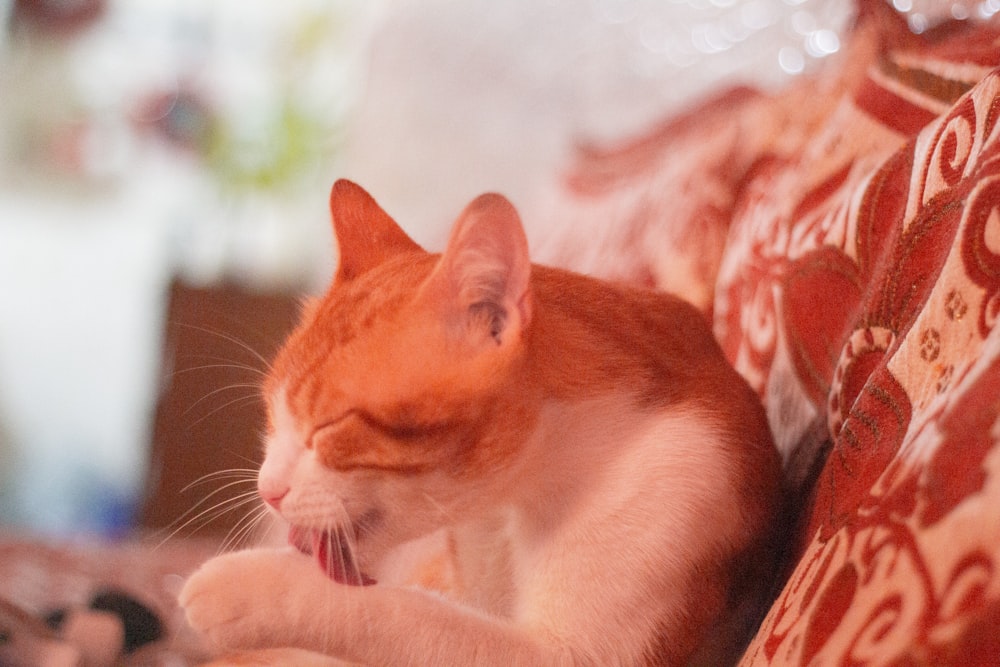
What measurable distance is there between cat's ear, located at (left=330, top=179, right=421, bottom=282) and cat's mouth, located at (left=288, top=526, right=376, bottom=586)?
26 cm

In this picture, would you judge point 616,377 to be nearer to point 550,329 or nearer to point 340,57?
point 550,329

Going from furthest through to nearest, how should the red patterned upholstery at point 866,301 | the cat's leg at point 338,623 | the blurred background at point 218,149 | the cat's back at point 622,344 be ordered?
the blurred background at point 218,149 → the cat's back at point 622,344 → the cat's leg at point 338,623 → the red patterned upholstery at point 866,301

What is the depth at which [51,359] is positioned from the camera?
8.23 feet

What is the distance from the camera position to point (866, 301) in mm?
688

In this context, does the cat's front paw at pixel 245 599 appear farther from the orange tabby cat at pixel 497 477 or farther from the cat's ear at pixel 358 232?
the cat's ear at pixel 358 232

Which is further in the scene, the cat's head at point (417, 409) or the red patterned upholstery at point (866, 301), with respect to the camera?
the cat's head at point (417, 409)

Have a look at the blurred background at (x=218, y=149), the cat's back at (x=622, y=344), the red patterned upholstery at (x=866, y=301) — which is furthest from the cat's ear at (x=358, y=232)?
the blurred background at (x=218, y=149)

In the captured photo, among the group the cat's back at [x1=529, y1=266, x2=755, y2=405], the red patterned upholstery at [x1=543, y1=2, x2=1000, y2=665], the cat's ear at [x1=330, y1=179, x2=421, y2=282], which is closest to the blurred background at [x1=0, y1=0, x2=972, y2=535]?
the red patterned upholstery at [x1=543, y1=2, x2=1000, y2=665]

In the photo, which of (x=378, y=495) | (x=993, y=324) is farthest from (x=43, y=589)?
(x=993, y=324)

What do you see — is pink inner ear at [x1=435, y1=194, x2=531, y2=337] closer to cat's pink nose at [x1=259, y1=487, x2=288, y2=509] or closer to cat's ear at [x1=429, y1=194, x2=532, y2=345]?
cat's ear at [x1=429, y1=194, x2=532, y2=345]

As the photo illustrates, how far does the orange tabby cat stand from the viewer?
63cm

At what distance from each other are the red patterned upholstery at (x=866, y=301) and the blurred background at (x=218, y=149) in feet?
2.04

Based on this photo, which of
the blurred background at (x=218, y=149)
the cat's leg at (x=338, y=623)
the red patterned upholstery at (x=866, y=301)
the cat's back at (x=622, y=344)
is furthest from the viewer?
the blurred background at (x=218, y=149)

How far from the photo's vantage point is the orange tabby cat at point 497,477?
625 mm
